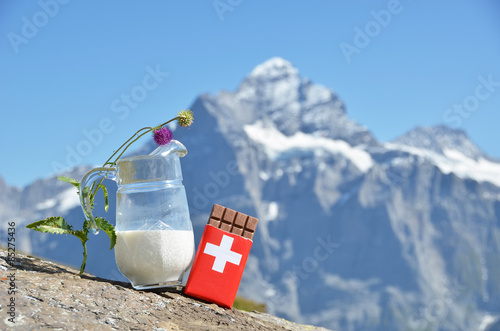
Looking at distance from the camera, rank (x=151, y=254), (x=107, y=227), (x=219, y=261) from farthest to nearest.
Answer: (x=219, y=261) → (x=151, y=254) → (x=107, y=227)

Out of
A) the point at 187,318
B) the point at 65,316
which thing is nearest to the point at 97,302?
the point at 65,316

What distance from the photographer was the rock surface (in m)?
4.61

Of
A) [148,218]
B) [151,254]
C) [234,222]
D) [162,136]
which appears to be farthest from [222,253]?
[162,136]

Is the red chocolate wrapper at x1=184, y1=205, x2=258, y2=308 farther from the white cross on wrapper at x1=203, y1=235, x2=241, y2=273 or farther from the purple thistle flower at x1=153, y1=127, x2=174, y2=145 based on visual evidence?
the purple thistle flower at x1=153, y1=127, x2=174, y2=145

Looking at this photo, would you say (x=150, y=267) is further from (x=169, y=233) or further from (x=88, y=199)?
(x=88, y=199)

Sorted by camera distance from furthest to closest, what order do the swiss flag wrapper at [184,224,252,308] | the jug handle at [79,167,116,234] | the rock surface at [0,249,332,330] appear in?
the swiss flag wrapper at [184,224,252,308], the jug handle at [79,167,116,234], the rock surface at [0,249,332,330]

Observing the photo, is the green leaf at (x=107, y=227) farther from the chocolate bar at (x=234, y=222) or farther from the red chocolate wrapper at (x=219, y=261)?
the chocolate bar at (x=234, y=222)

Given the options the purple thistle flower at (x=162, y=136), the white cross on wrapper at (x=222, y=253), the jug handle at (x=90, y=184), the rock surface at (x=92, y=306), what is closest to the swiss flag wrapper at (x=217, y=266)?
the white cross on wrapper at (x=222, y=253)

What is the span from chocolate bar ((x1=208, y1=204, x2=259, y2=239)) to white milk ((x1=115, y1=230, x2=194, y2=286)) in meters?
0.40

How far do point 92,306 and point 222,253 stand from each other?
1557mm

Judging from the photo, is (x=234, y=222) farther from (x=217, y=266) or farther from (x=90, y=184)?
(x=90, y=184)

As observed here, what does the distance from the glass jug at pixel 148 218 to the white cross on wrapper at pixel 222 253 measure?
11.4 inches

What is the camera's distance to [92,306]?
16.3 feet

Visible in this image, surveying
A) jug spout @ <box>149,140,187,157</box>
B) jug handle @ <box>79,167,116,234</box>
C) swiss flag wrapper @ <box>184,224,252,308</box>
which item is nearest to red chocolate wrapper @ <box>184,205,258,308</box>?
swiss flag wrapper @ <box>184,224,252,308</box>
